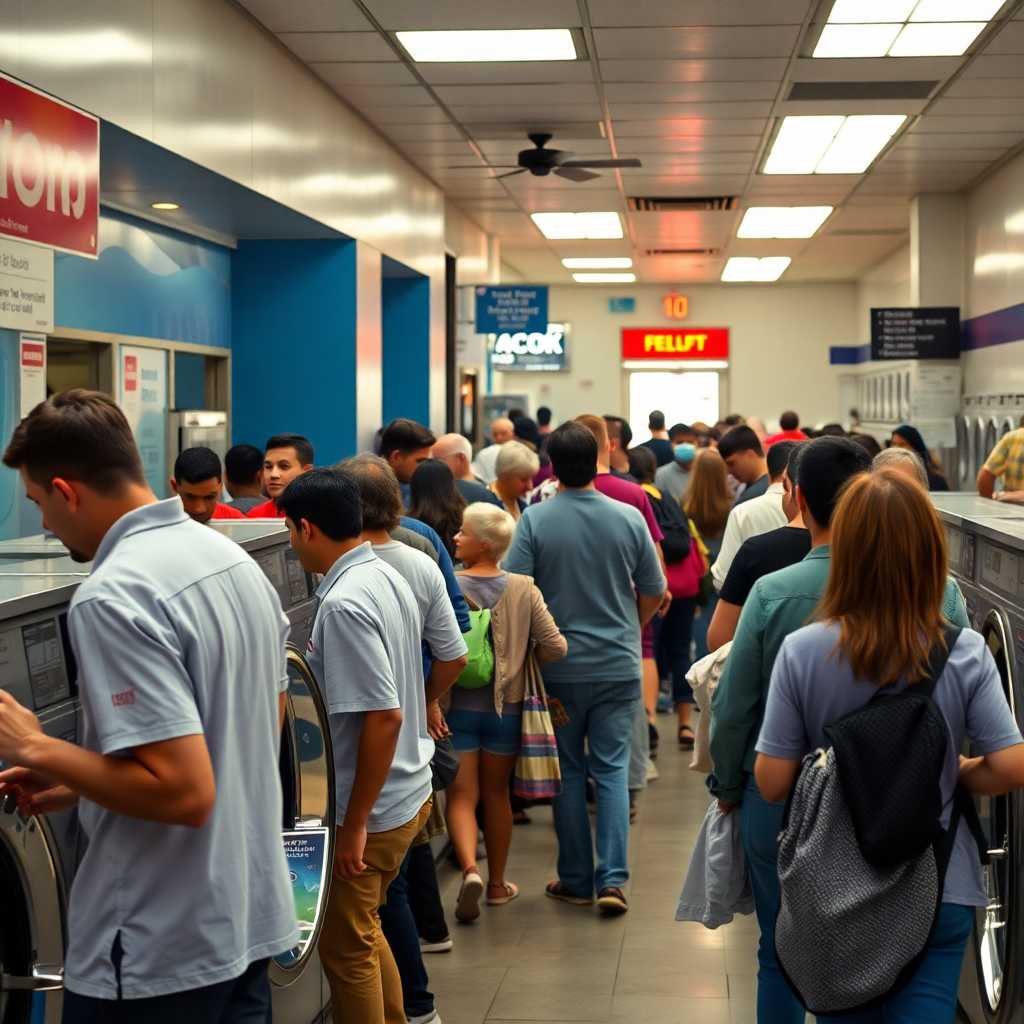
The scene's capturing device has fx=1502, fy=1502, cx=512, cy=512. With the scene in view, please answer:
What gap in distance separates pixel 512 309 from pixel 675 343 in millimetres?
9893

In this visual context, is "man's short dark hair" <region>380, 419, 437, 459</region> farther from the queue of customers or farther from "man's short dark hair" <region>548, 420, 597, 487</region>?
"man's short dark hair" <region>548, 420, 597, 487</region>

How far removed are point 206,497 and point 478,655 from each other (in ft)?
3.67

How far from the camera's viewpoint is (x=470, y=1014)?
454 centimetres

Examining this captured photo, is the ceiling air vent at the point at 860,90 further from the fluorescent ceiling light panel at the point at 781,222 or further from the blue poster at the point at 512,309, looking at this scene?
the blue poster at the point at 512,309

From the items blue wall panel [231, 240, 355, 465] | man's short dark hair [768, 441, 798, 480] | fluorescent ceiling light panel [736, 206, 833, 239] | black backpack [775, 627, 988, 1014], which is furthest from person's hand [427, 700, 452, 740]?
fluorescent ceiling light panel [736, 206, 833, 239]

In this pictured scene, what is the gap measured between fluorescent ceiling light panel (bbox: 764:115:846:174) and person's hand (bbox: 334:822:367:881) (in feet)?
25.8

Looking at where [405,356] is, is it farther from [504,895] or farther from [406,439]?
[504,895]

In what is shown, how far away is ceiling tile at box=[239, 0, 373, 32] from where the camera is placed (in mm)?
7449

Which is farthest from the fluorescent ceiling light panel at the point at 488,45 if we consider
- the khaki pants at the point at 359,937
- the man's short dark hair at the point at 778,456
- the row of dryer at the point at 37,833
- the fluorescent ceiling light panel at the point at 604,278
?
the fluorescent ceiling light panel at the point at 604,278

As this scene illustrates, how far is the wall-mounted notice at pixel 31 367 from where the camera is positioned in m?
5.68

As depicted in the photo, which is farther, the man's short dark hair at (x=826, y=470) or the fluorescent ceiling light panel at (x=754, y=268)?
the fluorescent ceiling light panel at (x=754, y=268)

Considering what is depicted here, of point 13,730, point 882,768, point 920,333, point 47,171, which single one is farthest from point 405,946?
point 920,333

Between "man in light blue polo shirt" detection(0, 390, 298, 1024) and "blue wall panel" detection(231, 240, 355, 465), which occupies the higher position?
"blue wall panel" detection(231, 240, 355, 465)

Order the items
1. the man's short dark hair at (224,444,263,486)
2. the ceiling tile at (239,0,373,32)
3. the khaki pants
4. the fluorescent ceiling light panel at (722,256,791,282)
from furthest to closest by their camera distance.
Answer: the fluorescent ceiling light panel at (722,256,791,282) < the ceiling tile at (239,0,373,32) < the man's short dark hair at (224,444,263,486) < the khaki pants
